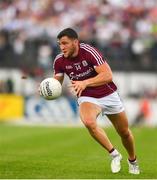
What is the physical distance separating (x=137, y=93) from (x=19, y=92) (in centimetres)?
518

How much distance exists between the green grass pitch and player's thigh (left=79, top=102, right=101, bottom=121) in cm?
91

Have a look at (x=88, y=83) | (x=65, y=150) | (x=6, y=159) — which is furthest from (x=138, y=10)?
(x=88, y=83)

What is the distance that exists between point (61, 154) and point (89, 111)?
580cm

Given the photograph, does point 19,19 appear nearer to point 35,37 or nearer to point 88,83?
point 35,37

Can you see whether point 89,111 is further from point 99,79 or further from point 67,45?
point 67,45

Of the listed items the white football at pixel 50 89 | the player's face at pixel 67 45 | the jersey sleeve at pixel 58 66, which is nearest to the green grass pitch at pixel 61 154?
the white football at pixel 50 89

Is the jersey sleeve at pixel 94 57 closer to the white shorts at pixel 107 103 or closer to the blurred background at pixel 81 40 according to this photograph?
the white shorts at pixel 107 103

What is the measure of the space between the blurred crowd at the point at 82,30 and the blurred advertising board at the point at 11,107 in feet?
4.64

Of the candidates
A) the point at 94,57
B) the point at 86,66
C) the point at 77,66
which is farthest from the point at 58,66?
the point at 94,57

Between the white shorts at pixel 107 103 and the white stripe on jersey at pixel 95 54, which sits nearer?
the white stripe on jersey at pixel 95 54

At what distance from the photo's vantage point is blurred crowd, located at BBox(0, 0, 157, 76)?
98.8ft

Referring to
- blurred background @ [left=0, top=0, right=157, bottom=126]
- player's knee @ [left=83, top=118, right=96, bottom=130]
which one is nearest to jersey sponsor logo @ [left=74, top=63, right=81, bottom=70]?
player's knee @ [left=83, top=118, right=96, bottom=130]

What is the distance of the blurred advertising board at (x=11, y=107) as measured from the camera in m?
30.9

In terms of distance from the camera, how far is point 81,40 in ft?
97.5
